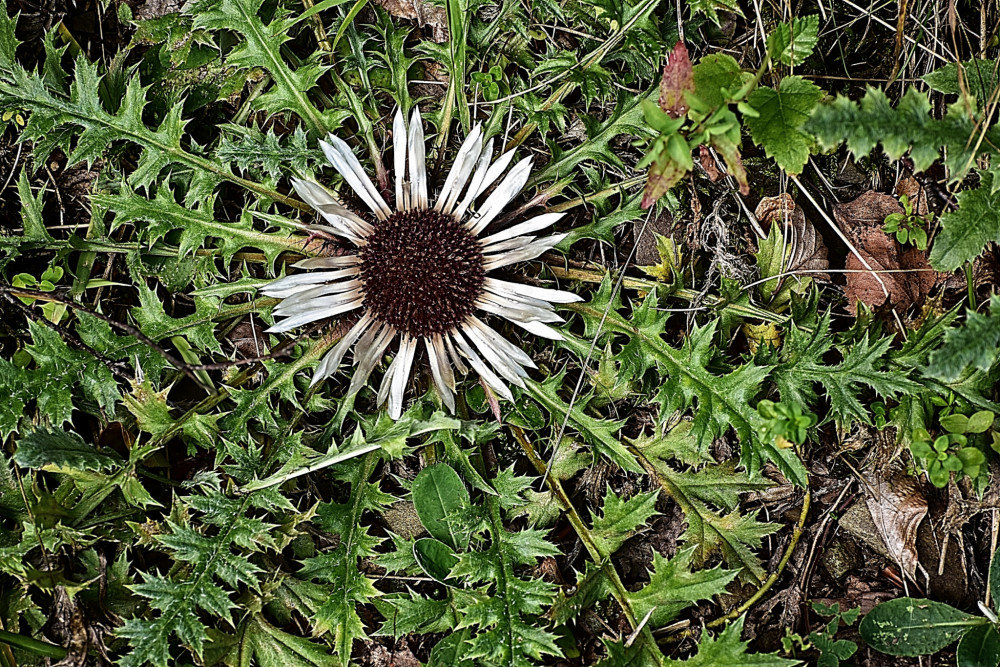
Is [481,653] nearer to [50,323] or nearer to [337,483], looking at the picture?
[337,483]

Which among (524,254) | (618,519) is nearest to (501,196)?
(524,254)

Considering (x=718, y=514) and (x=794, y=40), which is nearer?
(x=794, y=40)

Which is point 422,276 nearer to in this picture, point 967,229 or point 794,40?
point 794,40

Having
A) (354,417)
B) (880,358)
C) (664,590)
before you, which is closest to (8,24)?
(354,417)

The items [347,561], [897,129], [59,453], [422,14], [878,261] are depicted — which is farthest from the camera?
[422,14]

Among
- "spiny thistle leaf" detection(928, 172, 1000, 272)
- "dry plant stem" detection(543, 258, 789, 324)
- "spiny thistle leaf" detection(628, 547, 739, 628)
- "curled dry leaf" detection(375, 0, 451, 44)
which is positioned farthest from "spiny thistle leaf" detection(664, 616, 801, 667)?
"curled dry leaf" detection(375, 0, 451, 44)

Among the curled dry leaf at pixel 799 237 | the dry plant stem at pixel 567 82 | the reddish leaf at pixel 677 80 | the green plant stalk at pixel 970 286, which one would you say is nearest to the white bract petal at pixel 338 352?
the dry plant stem at pixel 567 82

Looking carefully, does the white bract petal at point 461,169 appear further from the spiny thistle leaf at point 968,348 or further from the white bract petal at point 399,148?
the spiny thistle leaf at point 968,348

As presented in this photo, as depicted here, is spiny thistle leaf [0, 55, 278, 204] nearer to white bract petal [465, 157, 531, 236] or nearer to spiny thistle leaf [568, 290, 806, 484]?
white bract petal [465, 157, 531, 236]
